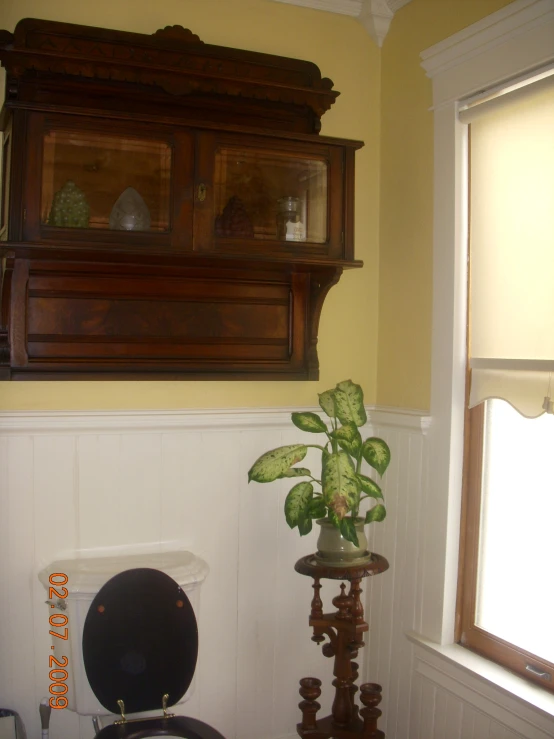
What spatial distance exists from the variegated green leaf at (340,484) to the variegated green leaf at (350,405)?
0.12 m

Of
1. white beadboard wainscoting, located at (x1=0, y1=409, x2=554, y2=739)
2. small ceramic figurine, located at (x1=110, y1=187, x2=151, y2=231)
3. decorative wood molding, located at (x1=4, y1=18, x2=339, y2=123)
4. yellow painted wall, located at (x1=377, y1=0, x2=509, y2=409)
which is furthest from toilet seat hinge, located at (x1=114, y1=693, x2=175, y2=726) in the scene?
decorative wood molding, located at (x1=4, y1=18, x2=339, y2=123)

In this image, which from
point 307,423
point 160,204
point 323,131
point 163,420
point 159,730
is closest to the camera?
point 159,730

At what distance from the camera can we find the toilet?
194 cm

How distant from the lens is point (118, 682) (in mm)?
1955

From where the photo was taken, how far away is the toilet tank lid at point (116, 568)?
200 cm

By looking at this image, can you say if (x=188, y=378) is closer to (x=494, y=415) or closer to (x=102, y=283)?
(x=102, y=283)

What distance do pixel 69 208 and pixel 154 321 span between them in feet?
1.41

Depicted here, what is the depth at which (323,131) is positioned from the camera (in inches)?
95.9

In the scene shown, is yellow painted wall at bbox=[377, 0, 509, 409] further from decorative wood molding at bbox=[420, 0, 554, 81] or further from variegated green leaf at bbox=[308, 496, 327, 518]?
variegated green leaf at bbox=[308, 496, 327, 518]

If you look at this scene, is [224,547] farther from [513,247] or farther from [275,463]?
[513,247]

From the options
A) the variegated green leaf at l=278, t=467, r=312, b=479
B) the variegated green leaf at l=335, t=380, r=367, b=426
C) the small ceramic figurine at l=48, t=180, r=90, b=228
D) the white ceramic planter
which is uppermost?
the small ceramic figurine at l=48, t=180, r=90, b=228

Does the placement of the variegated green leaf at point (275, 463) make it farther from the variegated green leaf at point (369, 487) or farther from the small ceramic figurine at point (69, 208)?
the small ceramic figurine at point (69, 208)

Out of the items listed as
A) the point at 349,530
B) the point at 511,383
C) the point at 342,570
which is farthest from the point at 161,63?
the point at 342,570

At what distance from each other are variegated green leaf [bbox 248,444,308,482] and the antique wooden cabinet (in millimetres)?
321
